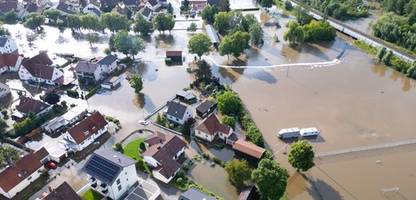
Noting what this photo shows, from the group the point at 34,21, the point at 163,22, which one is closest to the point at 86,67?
the point at 163,22

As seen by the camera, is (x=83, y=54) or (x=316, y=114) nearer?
(x=316, y=114)

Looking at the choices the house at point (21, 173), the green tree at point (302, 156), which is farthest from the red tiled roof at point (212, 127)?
the house at point (21, 173)

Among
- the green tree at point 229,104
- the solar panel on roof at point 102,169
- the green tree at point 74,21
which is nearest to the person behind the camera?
the solar panel on roof at point 102,169

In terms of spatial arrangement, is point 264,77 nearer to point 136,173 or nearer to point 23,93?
point 136,173

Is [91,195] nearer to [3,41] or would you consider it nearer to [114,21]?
[3,41]

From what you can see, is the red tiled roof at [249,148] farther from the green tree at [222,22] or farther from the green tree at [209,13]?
the green tree at [209,13]

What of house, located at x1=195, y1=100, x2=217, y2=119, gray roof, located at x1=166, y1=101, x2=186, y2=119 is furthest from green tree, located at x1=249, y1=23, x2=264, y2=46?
gray roof, located at x1=166, y1=101, x2=186, y2=119

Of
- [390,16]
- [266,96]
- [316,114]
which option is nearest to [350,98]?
[316,114]
